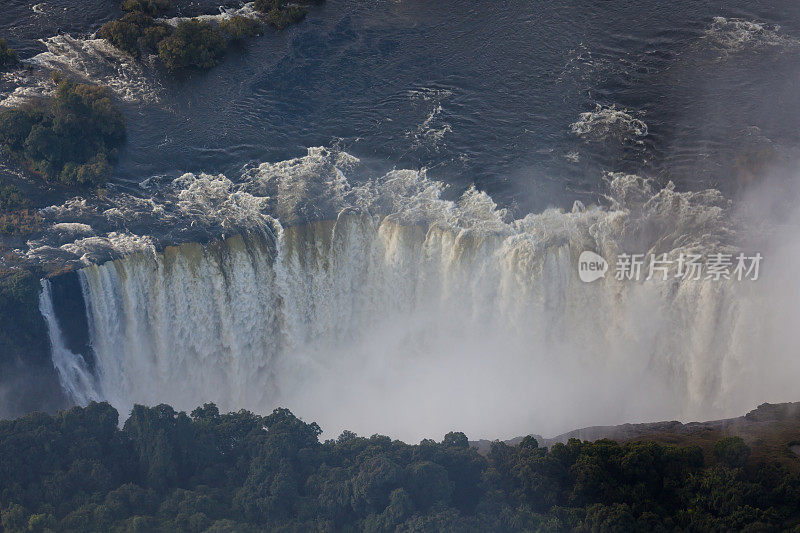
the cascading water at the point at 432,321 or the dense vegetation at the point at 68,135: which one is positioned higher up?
the dense vegetation at the point at 68,135

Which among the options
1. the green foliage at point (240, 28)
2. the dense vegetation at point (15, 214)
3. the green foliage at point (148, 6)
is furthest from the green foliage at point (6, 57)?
the green foliage at point (240, 28)

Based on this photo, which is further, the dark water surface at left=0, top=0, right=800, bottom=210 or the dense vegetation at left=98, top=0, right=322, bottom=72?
the dense vegetation at left=98, top=0, right=322, bottom=72

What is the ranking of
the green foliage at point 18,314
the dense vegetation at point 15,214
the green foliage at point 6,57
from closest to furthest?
the green foliage at point 18,314, the dense vegetation at point 15,214, the green foliage at point 6,57

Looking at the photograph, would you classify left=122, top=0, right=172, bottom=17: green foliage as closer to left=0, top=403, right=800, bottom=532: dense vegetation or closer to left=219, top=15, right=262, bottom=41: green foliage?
left=219, top=15, right=262, bottom=41: green foliage

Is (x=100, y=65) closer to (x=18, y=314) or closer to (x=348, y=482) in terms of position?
(x=18, y=314)

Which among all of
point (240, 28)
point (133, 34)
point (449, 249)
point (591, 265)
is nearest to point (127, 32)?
point (133, 34)

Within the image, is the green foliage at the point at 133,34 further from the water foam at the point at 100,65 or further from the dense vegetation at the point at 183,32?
the water foam at the point at 100,65

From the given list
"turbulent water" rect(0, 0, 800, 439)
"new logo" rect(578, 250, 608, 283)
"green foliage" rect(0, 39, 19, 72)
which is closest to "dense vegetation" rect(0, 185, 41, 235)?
"turbulent water" rect(0, 0, 800, 439)
